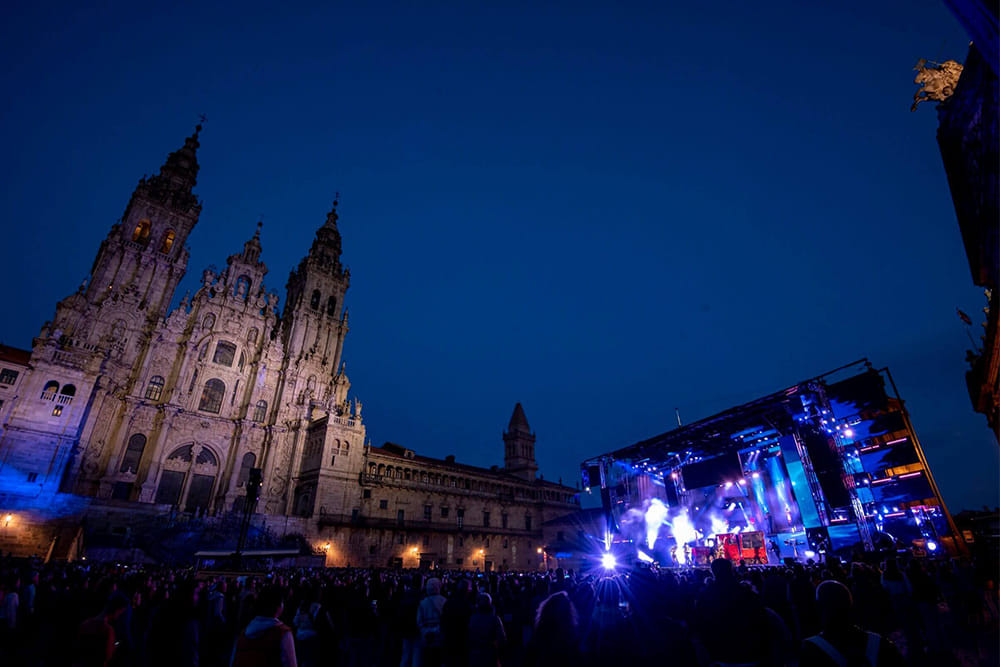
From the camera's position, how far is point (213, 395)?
125ft

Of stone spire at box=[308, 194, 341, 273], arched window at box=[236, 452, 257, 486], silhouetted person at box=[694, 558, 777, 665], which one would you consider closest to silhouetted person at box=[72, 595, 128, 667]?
silhouetted person at box=[694, 558, 777, 665]

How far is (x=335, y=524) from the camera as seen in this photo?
3553cm

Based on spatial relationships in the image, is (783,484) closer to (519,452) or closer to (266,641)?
(266,641)

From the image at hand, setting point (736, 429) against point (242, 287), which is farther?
point (242, 287)

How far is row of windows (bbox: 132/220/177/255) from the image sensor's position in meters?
39.2

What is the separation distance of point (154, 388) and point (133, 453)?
16.8 ft

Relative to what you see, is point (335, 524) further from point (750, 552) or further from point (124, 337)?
point (750, 552)

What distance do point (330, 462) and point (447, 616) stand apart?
35029 mm

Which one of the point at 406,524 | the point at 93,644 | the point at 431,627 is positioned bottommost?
the point at 431,627

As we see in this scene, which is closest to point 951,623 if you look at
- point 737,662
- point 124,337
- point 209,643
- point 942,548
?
point 942,548

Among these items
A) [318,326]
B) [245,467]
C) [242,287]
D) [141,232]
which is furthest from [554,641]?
[141,232]

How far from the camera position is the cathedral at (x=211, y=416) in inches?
1109

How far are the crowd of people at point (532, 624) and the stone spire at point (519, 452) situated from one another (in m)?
51.2

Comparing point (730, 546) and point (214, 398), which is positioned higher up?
point (214, 398)
